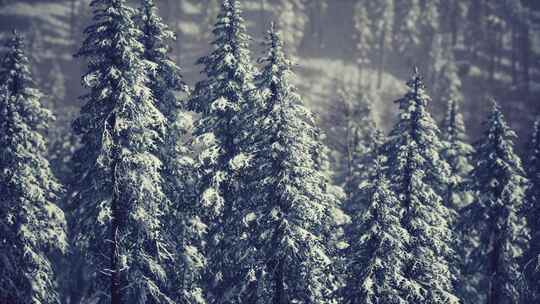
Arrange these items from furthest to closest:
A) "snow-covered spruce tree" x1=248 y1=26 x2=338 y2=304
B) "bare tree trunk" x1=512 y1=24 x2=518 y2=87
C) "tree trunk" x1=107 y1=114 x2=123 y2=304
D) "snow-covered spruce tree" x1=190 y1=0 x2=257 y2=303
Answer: "bare tree trunk" x1=512 y1=24 x2=518 y2=87, "snow-covered spruce tree" x1=190 y1=0 x2=257 y2=303, "snow-covered spruce tree" x1=248 y1=26 x2=338 y2=304, "tree trunk" x1=107 y1=114 x2=123 y2=304

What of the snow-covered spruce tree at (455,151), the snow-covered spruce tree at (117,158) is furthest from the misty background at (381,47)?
the snow-covered spruce tree at (117,158)

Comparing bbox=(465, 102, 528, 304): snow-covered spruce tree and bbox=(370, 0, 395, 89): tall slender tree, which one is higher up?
bbox=(370, 0, 395, 89): tall slender tree

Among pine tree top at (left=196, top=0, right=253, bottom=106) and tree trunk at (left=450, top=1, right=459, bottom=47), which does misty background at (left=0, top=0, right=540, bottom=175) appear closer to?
tree trunk at (left=450, top=1, right=459, bottom=47)

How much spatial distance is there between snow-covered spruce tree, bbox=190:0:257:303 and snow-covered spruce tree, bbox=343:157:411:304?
5.14 metres

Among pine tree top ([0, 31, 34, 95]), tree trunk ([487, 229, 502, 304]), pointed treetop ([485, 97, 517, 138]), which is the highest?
pine tree top ([0, 31, 34, 95])

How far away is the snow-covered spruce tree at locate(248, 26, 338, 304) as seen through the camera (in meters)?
17.8

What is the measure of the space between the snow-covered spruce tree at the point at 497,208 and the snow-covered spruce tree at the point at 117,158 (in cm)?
1788

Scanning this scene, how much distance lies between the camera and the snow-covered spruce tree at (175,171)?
19969 millimetres

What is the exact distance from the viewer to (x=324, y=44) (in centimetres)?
8719

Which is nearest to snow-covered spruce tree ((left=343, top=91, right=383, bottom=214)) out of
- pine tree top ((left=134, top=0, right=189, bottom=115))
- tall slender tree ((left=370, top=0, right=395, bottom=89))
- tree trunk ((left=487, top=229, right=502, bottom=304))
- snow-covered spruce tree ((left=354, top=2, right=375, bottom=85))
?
tree trunk ((left=487, top=229, right=502, bottom=304))

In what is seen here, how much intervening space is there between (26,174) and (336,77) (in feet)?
209

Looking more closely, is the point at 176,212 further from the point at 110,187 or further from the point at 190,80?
the point at 190,80

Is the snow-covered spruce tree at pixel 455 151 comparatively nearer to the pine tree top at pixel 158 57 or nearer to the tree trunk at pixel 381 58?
the pine tree top at pixel 158 57

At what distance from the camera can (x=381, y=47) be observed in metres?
77.6
